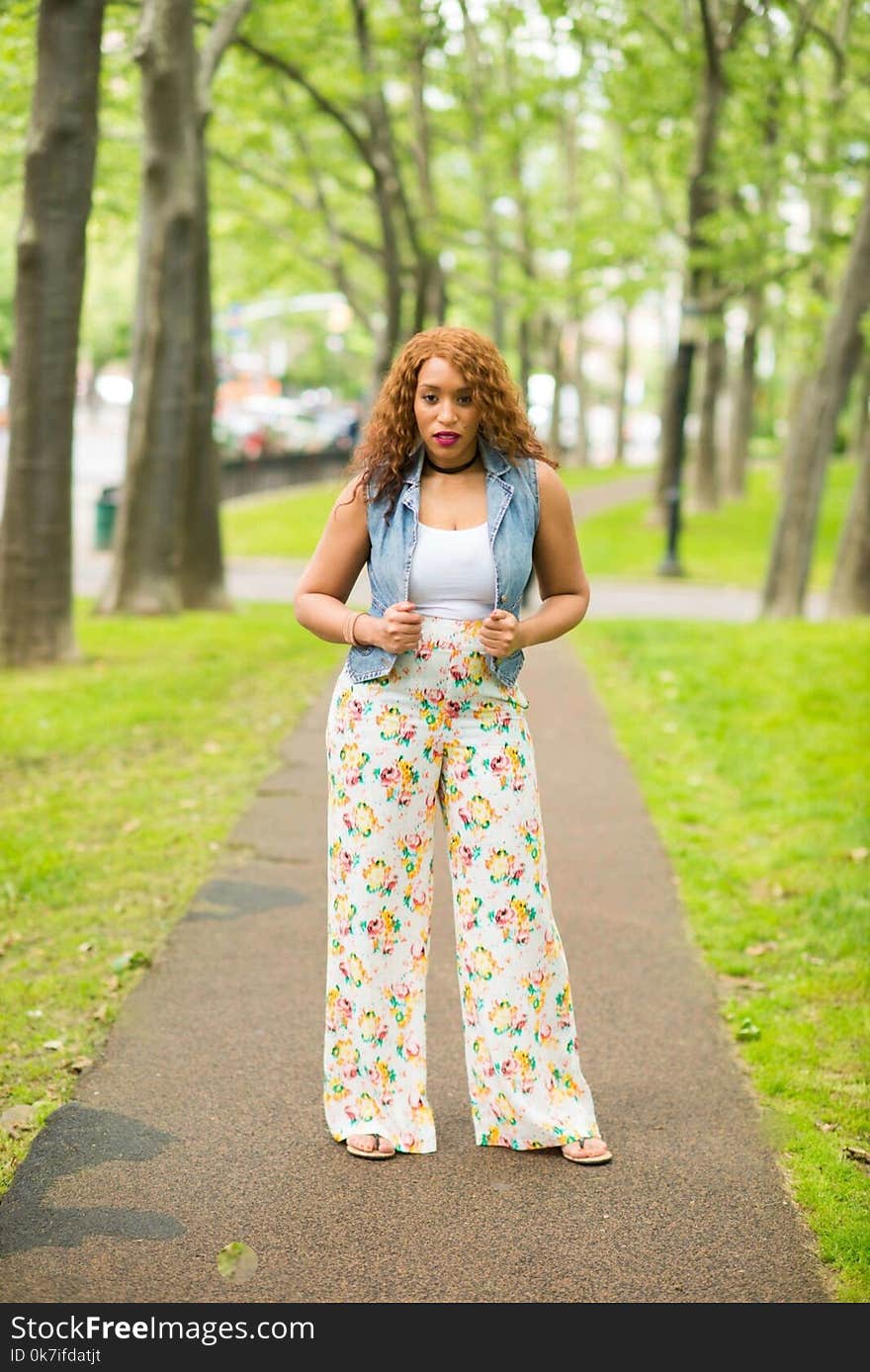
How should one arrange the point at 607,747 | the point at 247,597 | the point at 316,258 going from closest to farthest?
the point at 607,747 → the point at 247,597 → the point at 316,258

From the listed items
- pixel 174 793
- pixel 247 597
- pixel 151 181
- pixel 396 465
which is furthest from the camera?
pixel 247 597

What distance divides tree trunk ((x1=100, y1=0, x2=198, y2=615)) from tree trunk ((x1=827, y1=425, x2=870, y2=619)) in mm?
6550

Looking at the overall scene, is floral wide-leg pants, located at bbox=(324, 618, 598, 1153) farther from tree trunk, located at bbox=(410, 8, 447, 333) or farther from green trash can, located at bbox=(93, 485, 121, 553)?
green trash can, located at bbox=(93, 485, 121, 553)

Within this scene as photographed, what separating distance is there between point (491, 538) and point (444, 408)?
33cm

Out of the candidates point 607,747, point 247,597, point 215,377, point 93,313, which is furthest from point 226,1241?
point 93,313

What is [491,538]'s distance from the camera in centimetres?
402

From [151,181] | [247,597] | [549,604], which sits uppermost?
[151,181]

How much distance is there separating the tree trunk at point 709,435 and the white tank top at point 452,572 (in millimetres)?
27013

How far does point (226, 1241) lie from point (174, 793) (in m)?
4.82

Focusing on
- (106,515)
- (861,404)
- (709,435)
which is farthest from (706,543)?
(861,404)

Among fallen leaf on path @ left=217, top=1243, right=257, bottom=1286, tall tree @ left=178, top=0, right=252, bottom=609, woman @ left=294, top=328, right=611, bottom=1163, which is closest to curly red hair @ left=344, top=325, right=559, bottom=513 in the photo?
woman @ left=294, top=328, right=611, bottom=1163

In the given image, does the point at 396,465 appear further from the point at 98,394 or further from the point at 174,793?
the point at 98,394

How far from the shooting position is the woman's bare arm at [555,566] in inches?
162

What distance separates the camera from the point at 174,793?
8.41 metres
